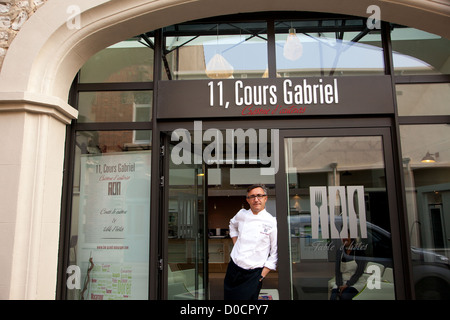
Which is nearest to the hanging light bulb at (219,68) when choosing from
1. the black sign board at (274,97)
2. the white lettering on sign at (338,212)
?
the black sign board at (274,97)

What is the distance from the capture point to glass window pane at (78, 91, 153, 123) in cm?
423

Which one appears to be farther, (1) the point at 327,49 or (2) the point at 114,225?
(1) the point at 327,49

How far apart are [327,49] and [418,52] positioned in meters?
1.04

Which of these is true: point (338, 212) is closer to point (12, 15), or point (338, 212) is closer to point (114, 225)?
point (114, 225)

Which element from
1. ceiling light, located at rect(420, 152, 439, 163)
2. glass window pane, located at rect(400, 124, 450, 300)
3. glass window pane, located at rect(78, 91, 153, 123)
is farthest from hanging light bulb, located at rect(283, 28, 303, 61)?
ceiling light, located at rect(420, 152, 439, 163)

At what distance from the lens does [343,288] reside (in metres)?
4.02

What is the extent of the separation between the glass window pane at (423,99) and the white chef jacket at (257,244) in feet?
6.45

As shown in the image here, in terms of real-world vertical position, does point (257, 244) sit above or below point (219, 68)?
below

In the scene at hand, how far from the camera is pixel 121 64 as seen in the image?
4.41 meters

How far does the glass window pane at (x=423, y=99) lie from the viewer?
4027 mm

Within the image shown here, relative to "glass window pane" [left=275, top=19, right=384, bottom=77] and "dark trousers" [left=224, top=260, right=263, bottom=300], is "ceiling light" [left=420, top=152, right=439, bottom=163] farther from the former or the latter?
"dark trousers" [left=224, top=260, right=263, bottom=300]

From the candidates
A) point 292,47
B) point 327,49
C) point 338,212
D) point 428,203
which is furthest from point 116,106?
point 428,203

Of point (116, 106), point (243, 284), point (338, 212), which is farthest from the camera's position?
point (116, 106)

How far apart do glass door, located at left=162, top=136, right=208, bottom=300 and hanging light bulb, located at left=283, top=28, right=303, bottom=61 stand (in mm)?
1687
